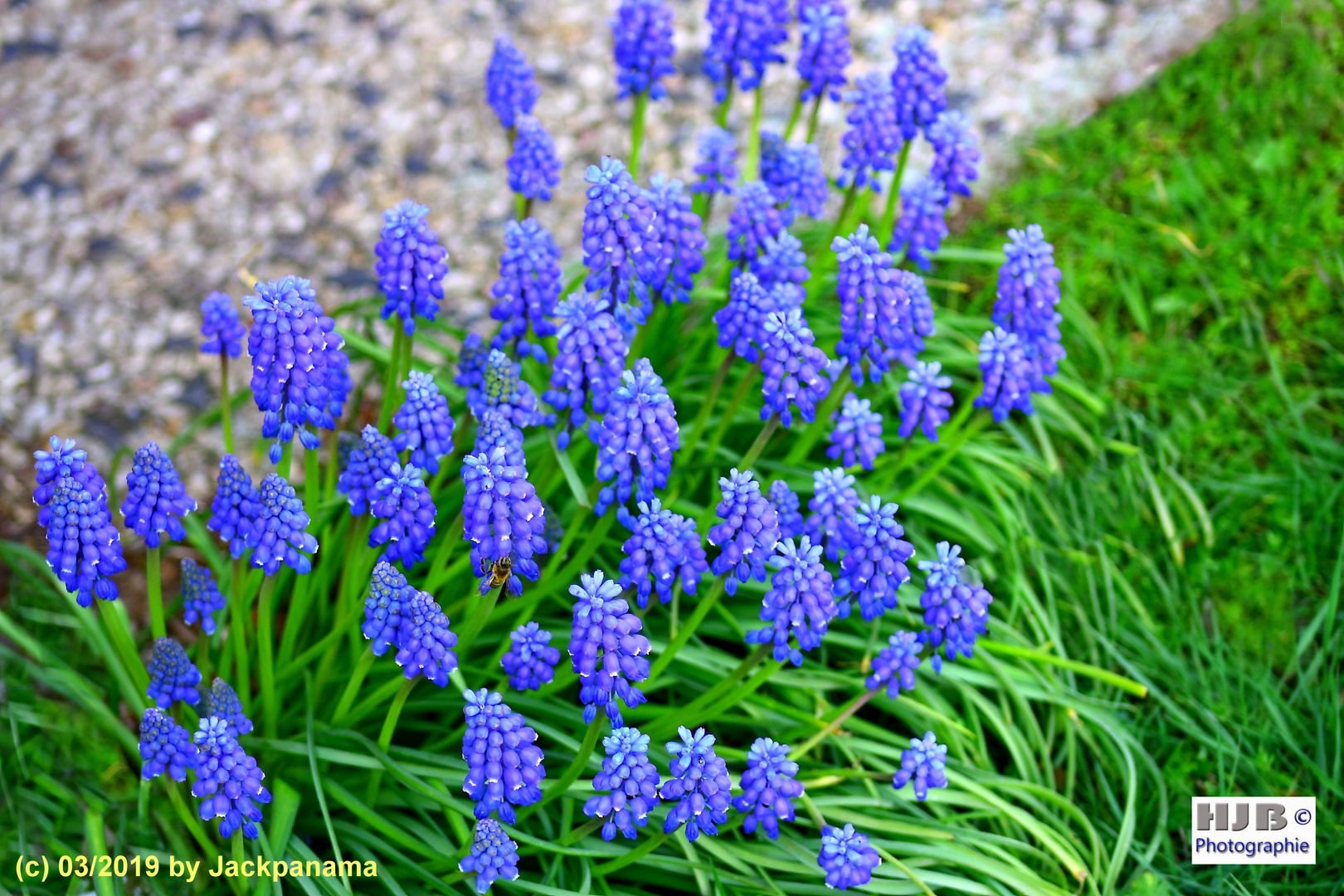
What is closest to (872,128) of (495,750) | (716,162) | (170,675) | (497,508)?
(716,162)

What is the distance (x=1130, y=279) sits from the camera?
20.8 feet

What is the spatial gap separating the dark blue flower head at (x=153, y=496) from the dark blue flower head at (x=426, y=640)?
69 cm

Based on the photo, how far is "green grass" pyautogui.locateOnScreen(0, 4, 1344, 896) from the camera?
4.06m

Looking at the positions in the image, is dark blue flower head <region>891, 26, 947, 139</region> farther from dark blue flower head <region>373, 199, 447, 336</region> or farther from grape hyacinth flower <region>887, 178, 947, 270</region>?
dark blue flower head <region>373, 199, 447, 336</region>

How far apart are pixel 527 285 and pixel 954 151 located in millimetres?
1714

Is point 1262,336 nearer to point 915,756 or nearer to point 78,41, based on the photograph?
point 915,756

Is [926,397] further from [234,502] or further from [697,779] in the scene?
[234,502]

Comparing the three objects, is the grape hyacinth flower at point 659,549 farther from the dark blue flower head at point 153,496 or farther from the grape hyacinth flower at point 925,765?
the dark blue flower head at point 153,496

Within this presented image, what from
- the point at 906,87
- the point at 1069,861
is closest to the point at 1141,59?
the point at 906,87

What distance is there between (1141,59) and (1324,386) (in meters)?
2.74

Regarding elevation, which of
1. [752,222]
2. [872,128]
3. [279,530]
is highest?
[872,128]

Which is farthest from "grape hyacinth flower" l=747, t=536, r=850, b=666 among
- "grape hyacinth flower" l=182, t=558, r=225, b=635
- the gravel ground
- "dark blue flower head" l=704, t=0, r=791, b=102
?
the gravel ground

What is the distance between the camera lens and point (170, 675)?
11.9 ft

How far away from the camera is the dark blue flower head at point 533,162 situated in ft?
14.1
